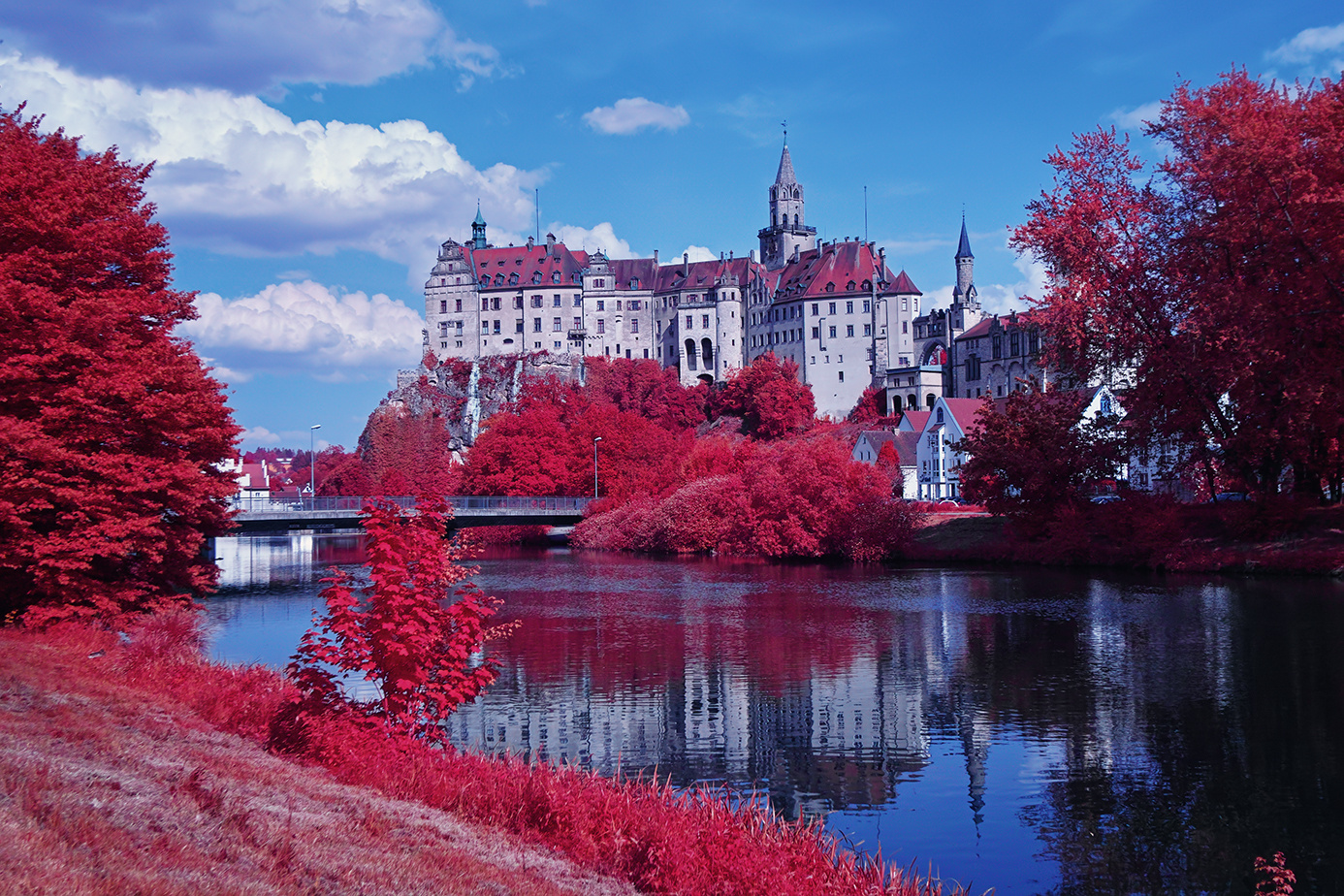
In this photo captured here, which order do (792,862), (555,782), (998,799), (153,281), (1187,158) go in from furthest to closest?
(1187,158) < (153,281) < (998,799) < (555,782) < (792,862)

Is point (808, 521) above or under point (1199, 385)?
under

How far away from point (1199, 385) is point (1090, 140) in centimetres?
1156

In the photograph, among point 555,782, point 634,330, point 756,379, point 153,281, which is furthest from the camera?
point 634,330

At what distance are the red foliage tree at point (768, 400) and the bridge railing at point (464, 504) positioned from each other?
35.5 meters

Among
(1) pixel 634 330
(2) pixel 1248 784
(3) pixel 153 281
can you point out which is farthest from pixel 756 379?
(2) pixel 1248 784

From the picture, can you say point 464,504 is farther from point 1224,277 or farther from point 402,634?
point 402,634

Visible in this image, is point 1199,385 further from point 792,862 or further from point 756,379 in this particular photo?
point 756,379

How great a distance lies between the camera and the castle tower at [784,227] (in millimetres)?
162625

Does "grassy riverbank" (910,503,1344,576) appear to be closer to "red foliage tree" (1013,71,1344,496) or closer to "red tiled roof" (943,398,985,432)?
"red foliage tree" (1013,71,1344,496)

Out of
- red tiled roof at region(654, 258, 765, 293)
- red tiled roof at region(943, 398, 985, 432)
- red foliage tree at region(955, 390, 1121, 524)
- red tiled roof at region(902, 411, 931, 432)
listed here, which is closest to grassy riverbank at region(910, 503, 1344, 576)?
red foliage tree at region(955, 390, 1121, 524)

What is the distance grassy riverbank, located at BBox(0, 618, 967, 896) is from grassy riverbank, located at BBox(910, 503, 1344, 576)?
40059 mm

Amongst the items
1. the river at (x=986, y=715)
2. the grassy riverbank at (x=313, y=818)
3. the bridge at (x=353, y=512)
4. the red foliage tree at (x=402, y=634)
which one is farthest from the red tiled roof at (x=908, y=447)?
the grassy riverbank at (x=313, y=818)

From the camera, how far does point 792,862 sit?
12.2 meters

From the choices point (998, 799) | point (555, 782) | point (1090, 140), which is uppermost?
point (1090, 140)
